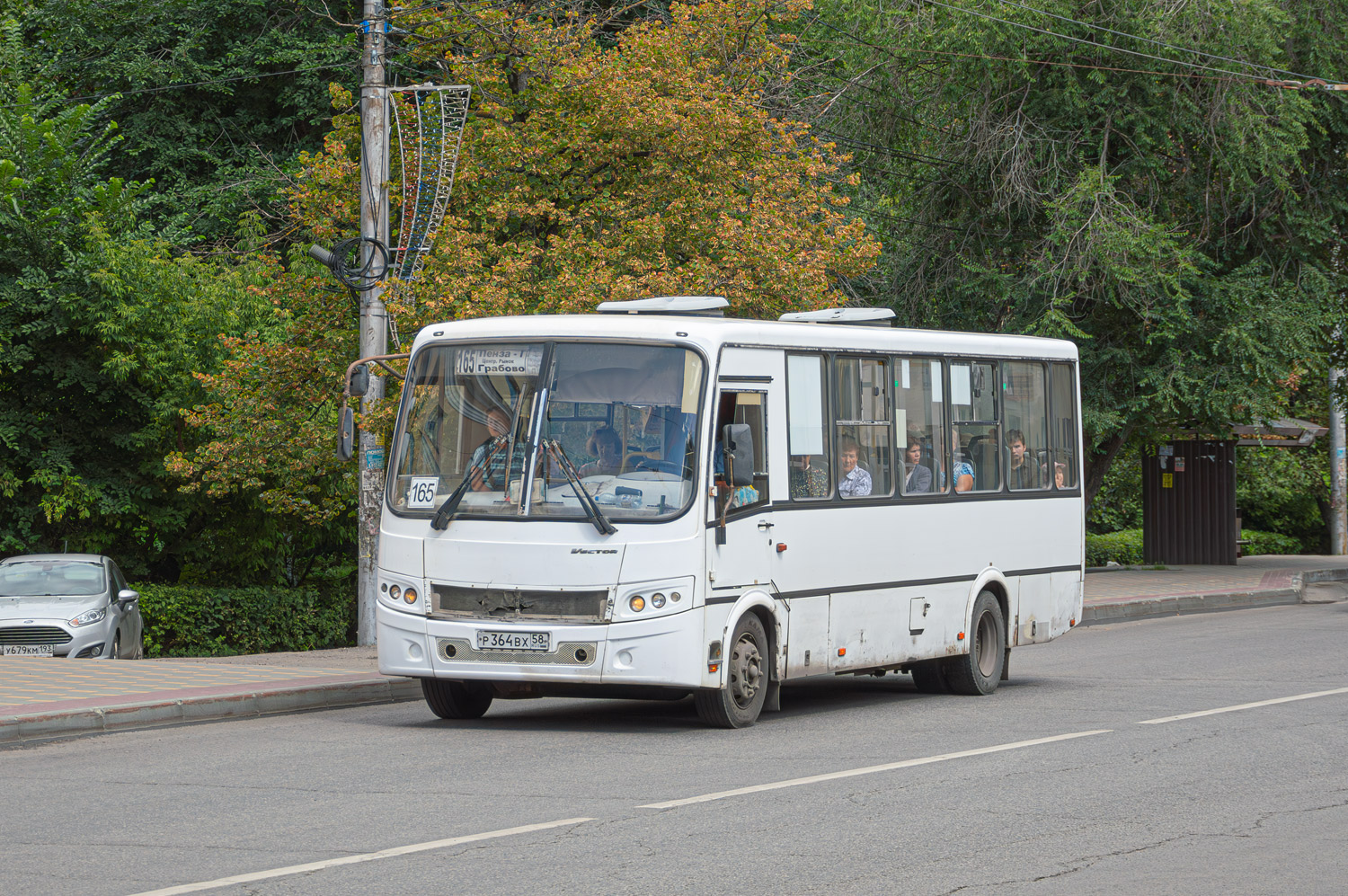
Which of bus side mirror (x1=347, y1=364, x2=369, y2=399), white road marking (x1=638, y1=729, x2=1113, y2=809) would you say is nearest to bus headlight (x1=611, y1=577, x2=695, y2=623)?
white road marking (x1=638, y1=729, x2=1113, y2=809)

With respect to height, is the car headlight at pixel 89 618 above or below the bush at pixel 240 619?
above

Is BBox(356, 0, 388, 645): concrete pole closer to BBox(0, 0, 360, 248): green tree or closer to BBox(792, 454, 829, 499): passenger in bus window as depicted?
BBox(792, 454, 829, 499): passenger in bus window

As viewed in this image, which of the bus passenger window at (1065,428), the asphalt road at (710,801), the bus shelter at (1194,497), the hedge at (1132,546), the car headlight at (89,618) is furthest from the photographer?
the hedge at (1132,546)

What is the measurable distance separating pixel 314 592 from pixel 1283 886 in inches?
826

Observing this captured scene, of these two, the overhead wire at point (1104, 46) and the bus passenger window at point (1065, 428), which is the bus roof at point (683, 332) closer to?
the bus passenger window at point (1065, 428)

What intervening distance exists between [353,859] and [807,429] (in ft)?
21.4

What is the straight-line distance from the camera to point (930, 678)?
610 inches

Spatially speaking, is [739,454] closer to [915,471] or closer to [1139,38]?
[915,471]

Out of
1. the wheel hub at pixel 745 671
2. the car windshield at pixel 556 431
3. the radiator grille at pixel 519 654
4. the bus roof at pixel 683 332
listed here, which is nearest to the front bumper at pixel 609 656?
the radiator grille at pixel 519 654

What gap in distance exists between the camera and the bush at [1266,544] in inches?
1658

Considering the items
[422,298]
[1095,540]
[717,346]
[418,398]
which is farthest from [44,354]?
[1095,540]

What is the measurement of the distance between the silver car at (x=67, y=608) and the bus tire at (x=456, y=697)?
7.90m

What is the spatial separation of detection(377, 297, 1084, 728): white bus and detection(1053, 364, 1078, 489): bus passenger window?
240 cm

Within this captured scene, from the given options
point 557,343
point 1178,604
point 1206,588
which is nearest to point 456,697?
point 557,343
